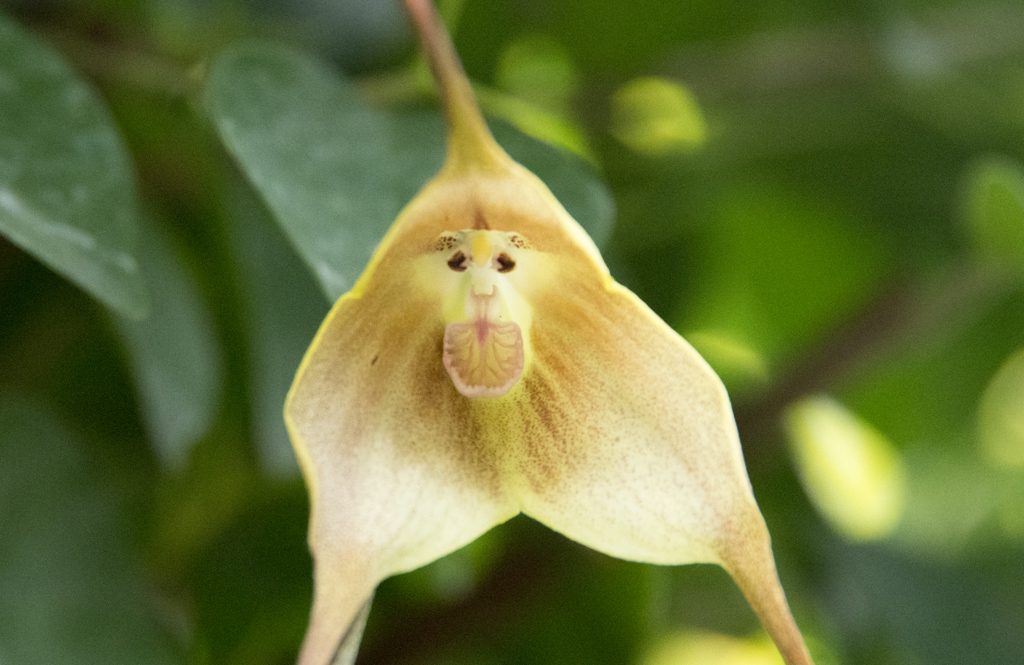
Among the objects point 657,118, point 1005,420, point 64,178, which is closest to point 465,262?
point 64,178

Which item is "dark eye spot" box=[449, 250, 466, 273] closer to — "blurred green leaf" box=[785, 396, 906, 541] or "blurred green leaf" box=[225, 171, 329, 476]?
"blurred green leaf" box=[225, 171, 329, 476]

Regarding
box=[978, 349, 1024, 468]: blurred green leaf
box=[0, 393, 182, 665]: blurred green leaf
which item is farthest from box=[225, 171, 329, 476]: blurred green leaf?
box=[978, 349, 1024, 468]: blurred green leaf

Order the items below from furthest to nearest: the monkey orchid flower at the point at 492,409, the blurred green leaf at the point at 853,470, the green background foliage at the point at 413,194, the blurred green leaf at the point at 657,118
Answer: the blurred green leaf at the point at 853,470, the blurred green leaf at the point at 657,118, the green background foliage at the point at 413,194, the monkey orchid flower at the point at 492,409

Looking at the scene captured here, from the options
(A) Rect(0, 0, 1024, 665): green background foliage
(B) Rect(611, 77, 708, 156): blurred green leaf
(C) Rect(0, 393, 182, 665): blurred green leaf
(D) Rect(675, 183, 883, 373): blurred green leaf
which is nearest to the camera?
(A) Rect(0, 0, 1024, 665): green background foliage

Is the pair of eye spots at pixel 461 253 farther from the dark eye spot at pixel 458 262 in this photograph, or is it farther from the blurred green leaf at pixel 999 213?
the blurred green leaf at pixel 999 213

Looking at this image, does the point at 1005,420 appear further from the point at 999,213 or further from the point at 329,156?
the point at 329,156

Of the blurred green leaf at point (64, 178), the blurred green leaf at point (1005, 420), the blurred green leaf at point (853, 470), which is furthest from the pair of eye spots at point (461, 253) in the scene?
the blurred green leaf at point (1005, 420)
